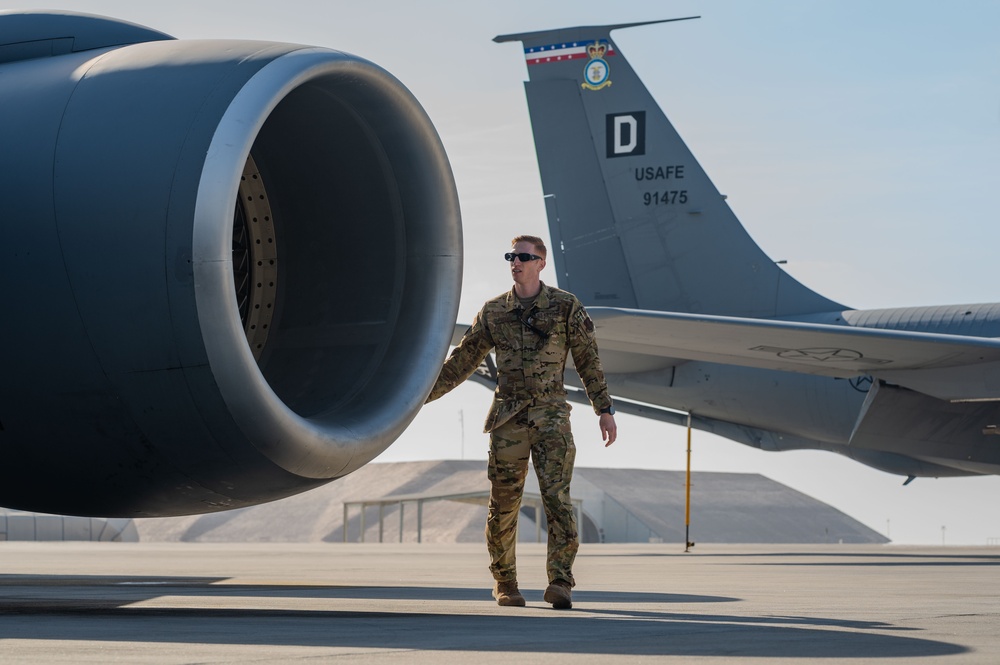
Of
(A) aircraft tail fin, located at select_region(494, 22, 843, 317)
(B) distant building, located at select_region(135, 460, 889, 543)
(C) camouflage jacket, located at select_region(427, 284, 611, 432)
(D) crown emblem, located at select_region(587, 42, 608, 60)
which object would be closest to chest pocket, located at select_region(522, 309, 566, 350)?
(C) camouflage jacket, located at select_region(427, 284, 611, 432)

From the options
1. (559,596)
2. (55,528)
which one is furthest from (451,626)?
(55,528)

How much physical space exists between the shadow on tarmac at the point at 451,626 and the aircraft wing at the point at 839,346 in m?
7.08

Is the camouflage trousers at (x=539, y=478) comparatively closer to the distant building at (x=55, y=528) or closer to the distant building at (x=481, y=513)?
the distant building at (x=55, y=528)

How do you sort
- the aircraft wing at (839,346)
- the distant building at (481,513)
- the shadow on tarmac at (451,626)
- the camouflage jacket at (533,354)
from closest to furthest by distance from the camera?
the shadow on tarmac at (451,626) → the camouflage jacket at (533,354) → the aircraft wing at (839,346) → the distant building at (481,513)

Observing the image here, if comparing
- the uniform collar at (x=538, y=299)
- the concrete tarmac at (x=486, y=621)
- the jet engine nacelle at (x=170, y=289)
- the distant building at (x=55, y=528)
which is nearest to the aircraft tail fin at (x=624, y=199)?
the concrete tarmac at (x=486, y=621)

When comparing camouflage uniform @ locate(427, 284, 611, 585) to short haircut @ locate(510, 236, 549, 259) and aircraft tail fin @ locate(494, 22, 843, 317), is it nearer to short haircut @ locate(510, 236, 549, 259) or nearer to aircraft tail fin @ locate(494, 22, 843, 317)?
short haircut @ locate(510, 236, 549, 259)

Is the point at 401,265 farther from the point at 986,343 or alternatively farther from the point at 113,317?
the point at 986,343

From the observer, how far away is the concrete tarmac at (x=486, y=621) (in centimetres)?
346

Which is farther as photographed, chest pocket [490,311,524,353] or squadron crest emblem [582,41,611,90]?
squadron crest emblem [582,41,611,90]

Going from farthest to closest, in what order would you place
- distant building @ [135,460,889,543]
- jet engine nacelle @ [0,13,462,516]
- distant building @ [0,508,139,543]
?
distant building @ [135,460,889,543] < distant building @ [0,508,139,543] < jet engine nacelle @ [0,13,462,516]

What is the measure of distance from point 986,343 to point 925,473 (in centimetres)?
475

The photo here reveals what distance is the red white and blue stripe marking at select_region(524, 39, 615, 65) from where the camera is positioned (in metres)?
18.8

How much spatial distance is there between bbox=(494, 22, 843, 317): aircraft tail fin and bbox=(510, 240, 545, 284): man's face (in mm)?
12181

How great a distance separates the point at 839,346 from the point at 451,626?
9.60m
